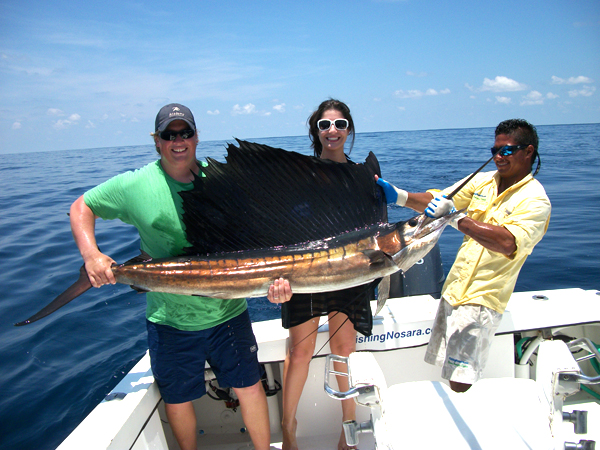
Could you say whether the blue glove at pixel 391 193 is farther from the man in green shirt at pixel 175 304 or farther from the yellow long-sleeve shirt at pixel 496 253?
the man in green shirt at pixel 175 304

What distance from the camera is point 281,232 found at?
6.15 ft

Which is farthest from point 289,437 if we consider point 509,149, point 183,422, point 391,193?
point 509,149

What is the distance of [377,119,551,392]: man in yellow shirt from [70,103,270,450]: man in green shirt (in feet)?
3.01

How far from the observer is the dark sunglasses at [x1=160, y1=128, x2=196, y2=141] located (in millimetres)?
1707

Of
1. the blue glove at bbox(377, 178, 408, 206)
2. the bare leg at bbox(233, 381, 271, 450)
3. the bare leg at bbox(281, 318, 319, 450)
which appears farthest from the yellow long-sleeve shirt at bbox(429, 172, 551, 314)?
the bare leg at bbox(233, 381, 271, 450)

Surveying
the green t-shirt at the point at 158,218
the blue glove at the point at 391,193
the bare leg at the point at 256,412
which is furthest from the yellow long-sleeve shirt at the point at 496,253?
the green t-shirt at the point at 158,218

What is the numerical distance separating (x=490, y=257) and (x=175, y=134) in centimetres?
154

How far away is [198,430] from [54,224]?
673 cm

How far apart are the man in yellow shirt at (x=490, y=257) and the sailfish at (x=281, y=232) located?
180mm

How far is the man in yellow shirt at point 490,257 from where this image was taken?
1.79m

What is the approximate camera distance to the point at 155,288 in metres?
1.66

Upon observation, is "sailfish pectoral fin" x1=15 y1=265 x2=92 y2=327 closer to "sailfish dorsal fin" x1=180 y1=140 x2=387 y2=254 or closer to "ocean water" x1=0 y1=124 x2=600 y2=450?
Result: "sailfish dorsal fin" x1=180 y1=140 x2=387 y2=254

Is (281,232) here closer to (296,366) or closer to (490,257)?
(296,366)

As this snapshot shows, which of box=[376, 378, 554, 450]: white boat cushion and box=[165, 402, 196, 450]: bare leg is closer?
box=[376, 378, 554, 450]: white boat cushion
